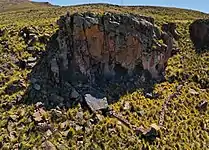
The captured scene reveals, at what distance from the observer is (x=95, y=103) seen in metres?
29.8

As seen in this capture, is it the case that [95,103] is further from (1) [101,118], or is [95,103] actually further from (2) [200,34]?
(2) [200,34]

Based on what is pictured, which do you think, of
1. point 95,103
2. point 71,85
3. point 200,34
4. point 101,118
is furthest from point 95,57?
point 200,34

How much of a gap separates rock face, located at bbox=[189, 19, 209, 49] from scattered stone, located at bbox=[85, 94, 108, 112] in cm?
1831

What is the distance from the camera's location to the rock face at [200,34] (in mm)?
45250

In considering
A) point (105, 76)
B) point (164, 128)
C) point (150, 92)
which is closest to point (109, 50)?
point (105, 76)

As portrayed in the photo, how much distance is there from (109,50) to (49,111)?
7.58m

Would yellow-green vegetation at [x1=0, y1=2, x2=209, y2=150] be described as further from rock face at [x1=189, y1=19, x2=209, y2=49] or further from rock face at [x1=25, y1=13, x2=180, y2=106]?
rock face at [x1=189, y1=19, x2=209, y2=49]

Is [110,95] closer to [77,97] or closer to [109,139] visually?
[77,97]

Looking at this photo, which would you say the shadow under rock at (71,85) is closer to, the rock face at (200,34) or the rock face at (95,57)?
the rock face at (95,57)

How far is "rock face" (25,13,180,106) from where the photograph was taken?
102 ft

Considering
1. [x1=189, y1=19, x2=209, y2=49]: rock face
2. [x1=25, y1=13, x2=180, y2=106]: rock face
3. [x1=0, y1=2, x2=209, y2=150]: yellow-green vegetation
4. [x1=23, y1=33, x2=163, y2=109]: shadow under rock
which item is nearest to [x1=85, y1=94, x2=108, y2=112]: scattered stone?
[x1=23, y1=33, x2=163, y2=109]: shadow under rock

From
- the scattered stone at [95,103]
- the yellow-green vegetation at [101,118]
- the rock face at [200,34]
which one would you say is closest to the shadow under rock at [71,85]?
the scattered stone at [95,103]

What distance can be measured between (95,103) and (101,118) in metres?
1.38

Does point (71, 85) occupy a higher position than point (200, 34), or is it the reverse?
point (200, 34)
